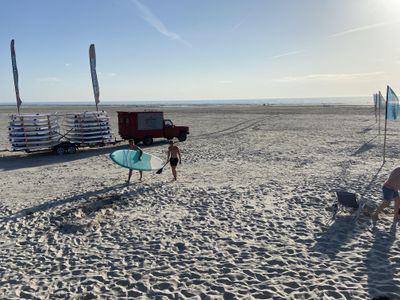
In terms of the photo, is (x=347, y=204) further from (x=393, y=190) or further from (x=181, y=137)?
(x=181, y=137)

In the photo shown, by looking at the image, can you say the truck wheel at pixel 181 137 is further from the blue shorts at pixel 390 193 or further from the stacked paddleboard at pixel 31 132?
the blue shorts at pixel 390 193

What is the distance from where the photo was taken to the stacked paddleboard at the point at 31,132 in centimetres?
1717

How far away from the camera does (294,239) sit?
7.13 meters

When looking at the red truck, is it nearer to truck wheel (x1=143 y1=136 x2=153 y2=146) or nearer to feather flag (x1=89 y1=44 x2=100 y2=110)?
truck wheel (x1=143 y1=136 x2=153 y2=146)

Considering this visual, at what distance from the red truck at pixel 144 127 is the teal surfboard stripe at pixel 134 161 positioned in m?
9.19

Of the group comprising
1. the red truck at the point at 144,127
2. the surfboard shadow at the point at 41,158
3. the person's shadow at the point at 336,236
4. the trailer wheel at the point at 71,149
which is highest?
the red truck at the point at 144,127

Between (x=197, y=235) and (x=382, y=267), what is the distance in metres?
3.49

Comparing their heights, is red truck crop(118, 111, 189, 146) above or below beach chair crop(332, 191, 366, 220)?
above

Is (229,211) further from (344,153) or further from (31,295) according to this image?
(344,153)

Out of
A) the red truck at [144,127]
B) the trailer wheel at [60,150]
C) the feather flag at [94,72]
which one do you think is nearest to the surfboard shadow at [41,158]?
the trailer wheel at [60,150]

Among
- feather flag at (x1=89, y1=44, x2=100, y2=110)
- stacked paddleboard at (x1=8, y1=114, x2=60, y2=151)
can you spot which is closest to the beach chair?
stacked paddleboard at (x1=8, y1=114, x2=60, y2=151)

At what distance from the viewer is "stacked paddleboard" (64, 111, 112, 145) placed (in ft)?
62.8

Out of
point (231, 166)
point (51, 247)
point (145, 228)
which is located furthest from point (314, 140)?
point (51, 247)

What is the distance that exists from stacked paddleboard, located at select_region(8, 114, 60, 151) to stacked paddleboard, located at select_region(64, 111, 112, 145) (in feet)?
3.76
